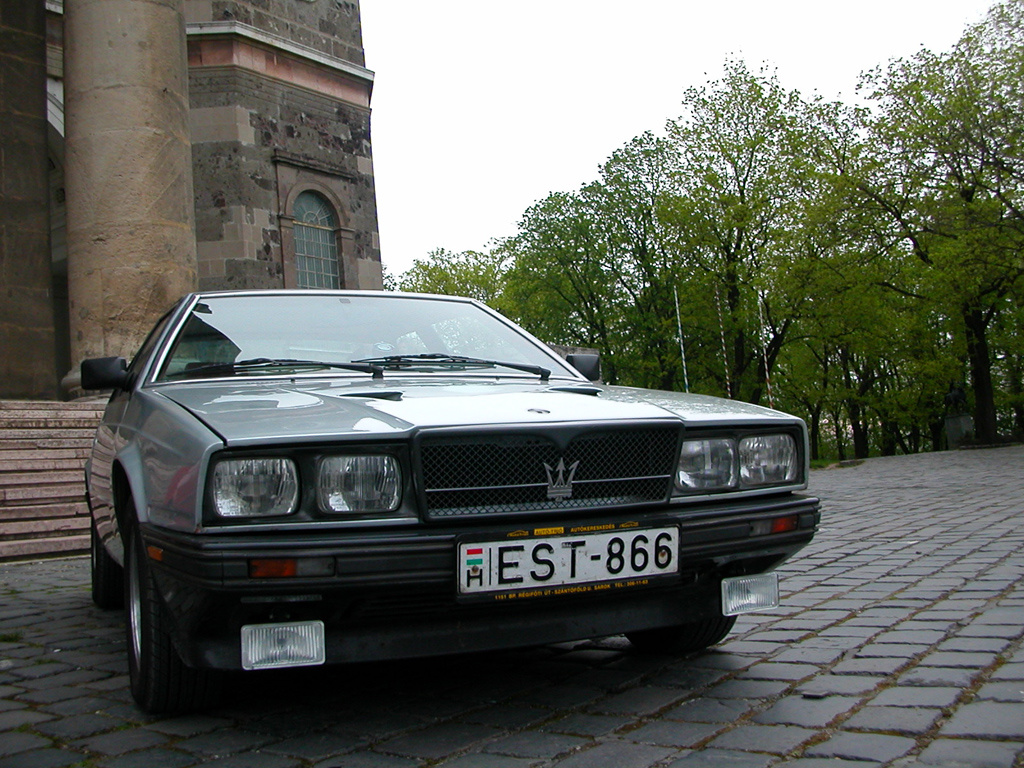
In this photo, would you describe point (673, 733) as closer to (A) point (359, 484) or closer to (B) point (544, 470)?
(B) point (544, 470)

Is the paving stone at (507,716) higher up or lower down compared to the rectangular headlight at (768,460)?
lower down

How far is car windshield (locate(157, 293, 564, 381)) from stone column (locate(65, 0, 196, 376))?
8.52 metres

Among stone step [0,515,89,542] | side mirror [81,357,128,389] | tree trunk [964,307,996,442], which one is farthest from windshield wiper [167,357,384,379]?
tree trunk [964,307,996,442]

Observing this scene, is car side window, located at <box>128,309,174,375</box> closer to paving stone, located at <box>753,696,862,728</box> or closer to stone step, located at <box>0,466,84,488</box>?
paving stone, located at <box>753,696,862,728</box>

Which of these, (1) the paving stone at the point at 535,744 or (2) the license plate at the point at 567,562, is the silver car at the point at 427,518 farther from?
(1) the paving stone at the point at 535,744

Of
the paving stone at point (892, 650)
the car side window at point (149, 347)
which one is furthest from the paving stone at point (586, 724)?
the car side window at point (149, 347)

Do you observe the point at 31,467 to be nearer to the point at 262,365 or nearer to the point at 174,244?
the point at 174,244

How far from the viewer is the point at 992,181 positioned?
25422 millimetres

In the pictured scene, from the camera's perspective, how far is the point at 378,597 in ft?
8.88

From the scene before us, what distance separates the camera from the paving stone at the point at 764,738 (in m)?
2.64

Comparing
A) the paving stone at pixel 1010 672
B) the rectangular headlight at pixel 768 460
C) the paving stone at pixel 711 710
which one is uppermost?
the rectangular headlight at pixel 768 460

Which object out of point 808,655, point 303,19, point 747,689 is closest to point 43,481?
point 808,655

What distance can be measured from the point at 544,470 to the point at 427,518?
0.37 meters

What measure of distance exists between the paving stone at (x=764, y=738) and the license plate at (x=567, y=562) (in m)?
0.49
